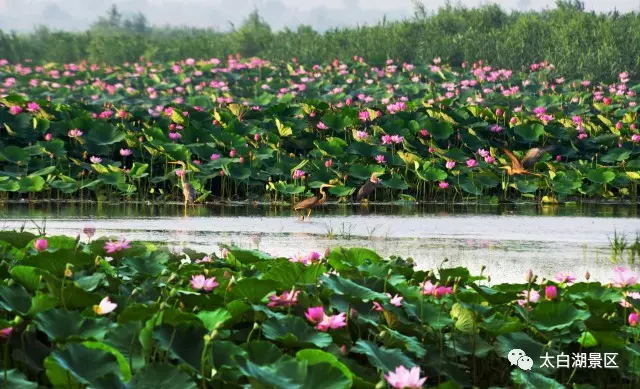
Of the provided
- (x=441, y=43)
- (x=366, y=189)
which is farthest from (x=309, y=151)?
(x=441, y=43)

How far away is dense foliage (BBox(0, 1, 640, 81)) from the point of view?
62.1 ft

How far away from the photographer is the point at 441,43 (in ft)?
66.4

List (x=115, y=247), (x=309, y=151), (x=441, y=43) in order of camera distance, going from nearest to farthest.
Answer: (x=115, y=247) < (x=309, y=151) < (x=441, y=43)

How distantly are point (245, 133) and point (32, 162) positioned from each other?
86.0 inches

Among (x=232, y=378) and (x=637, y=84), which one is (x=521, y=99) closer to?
(x=637, y=84)

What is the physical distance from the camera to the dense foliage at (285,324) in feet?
9.73

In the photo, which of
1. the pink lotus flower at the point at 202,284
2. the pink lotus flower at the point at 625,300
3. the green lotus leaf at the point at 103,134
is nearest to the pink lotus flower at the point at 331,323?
the pink lotus flower at the point at 202,284

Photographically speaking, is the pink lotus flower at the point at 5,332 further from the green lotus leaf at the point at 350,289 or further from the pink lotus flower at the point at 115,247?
the pink lotus flower at the point at 115,247

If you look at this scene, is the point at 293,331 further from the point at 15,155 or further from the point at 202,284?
the point at 15,155

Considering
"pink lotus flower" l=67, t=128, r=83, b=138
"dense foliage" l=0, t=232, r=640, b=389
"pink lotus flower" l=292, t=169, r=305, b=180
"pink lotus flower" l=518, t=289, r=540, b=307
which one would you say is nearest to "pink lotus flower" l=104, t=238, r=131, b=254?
"dense foliage" l=0, t=232, r=640, b=389
